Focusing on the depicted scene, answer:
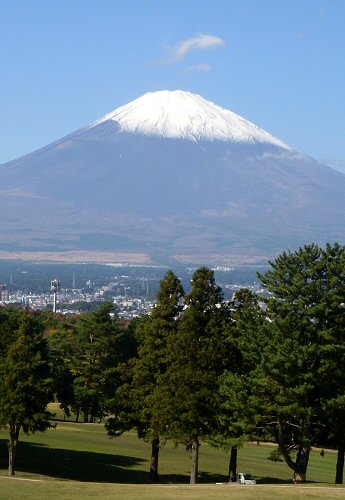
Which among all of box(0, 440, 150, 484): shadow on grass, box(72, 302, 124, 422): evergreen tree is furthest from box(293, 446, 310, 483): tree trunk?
box(72, 302, 124, 422): evergreen tree

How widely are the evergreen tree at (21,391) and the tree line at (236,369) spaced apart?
0.05 metres

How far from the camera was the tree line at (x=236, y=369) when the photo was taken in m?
43.0

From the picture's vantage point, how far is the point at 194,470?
47.9 m

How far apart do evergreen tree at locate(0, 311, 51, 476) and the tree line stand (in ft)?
0.16

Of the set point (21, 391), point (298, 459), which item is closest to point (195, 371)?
point (298, 459)

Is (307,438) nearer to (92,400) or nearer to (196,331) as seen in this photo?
(196,331)

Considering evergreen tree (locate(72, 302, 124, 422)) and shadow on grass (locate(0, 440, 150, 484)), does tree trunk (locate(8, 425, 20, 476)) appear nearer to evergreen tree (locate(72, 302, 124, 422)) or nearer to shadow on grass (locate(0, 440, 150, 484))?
shadow on grass (locate(0, 440, 150, 484))

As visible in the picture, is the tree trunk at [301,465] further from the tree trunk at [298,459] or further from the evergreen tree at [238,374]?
the evergreen tree at [238,374]

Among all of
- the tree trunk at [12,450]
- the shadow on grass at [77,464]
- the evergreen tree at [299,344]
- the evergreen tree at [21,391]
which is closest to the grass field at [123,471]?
the shadow on grass at [77,464]

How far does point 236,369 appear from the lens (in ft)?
155

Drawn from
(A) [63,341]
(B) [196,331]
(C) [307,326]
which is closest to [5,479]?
(B) [196,331]

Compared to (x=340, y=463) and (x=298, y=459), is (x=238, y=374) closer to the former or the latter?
(x=298, y=459)

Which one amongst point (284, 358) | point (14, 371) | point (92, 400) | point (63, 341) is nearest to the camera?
point (284, 358)

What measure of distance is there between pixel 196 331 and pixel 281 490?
9.34 m
